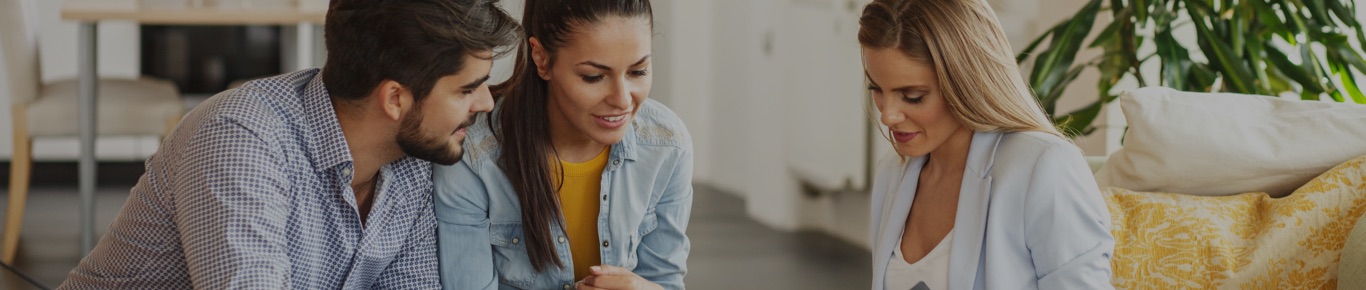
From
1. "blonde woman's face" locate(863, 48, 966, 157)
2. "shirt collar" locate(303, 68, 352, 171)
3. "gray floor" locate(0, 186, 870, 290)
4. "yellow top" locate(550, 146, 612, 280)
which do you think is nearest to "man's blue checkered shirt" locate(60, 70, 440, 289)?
"shirt collar" locate(303, 68, 352, 171)

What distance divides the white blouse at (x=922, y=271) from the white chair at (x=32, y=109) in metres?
3.06

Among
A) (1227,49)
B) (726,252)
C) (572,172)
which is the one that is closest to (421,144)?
(572,172)

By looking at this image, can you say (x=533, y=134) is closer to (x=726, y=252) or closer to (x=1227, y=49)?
(x=1227, y=49)

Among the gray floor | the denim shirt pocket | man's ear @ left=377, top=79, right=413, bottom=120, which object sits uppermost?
man's ear @ left=377, top=79, right=413, bottom=120

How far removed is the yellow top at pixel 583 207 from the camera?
190 cm

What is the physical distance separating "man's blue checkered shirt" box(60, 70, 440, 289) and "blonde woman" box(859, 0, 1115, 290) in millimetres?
632

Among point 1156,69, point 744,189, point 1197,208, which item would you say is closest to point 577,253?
point 1197,208

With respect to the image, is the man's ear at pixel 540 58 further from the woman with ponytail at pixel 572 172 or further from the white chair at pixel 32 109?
the white chair at pixel 32 109

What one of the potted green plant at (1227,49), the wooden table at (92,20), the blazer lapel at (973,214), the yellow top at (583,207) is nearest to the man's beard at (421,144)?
the yellow top at (583,207)

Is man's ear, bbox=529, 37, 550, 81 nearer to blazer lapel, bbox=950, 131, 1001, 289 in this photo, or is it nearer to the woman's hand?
the woman's hand

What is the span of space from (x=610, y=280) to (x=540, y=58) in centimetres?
31

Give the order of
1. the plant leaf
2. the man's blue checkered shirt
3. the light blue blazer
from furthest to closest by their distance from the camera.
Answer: the plant leaf
the light blue blazer
the man's blue checkered shirt

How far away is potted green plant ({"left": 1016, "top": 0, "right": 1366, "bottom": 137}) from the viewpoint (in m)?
2.44

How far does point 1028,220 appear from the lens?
1.63 m
